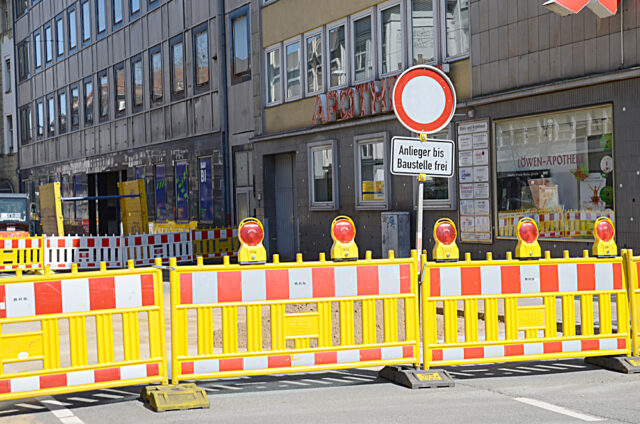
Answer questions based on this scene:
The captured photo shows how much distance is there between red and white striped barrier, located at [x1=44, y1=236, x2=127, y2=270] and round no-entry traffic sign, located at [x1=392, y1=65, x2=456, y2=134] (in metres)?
Result: 15.8

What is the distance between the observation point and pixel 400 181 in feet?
69.1

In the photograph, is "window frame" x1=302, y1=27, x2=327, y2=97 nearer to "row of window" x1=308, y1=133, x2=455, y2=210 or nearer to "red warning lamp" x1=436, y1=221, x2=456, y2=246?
"row of window" x1=308, y1=133, x2=455, y2=210

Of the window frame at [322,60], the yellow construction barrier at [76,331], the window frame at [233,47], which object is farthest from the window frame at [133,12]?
the yellow construction barrier at [76,331]

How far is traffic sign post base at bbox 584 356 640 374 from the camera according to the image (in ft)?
27.4

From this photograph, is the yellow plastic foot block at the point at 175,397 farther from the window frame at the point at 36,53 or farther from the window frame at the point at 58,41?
the window frame at the point at 36,53

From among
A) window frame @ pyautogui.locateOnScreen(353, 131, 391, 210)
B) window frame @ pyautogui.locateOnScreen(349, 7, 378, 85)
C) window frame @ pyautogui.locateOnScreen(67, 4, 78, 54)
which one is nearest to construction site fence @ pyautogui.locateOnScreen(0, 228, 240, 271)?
window frame @ pyautogui.locateOnScreen(353, 131, 391, 210)

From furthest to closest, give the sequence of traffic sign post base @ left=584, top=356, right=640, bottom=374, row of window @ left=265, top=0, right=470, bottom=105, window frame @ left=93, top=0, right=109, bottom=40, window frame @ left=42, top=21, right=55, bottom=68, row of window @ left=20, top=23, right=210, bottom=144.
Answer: window frame @ left=42, top=21, right=55, bottom=68 < window frame @ left=93, top=0, right=109, bottom=40 < row of window @ left=20, top=23, right=210, bottom=144 < row of window @ left=265, top=0, right=470, bottom=105 < traffic sign post base @ left=584, top=356, right=640, bottom=374

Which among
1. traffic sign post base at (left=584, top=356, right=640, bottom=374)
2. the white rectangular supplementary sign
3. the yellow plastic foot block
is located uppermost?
the white rectangular supplementary sign

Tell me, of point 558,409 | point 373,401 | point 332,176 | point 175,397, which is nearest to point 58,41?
point 332,176

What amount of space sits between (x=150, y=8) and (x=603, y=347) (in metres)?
29.1

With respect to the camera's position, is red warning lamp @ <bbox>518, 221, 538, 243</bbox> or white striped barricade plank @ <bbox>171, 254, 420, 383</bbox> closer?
white striped barricade plank @ <bbox>171, 254, 420, 383</bbox>

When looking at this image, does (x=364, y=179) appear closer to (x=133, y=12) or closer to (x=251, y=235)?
(x=251, y=235)

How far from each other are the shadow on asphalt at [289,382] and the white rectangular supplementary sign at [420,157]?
1.85 metres

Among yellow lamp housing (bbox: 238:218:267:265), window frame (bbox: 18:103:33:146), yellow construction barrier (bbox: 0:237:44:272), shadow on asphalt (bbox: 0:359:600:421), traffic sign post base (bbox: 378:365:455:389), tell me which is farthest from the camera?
window frame (bbox: 18:103:33:146)
